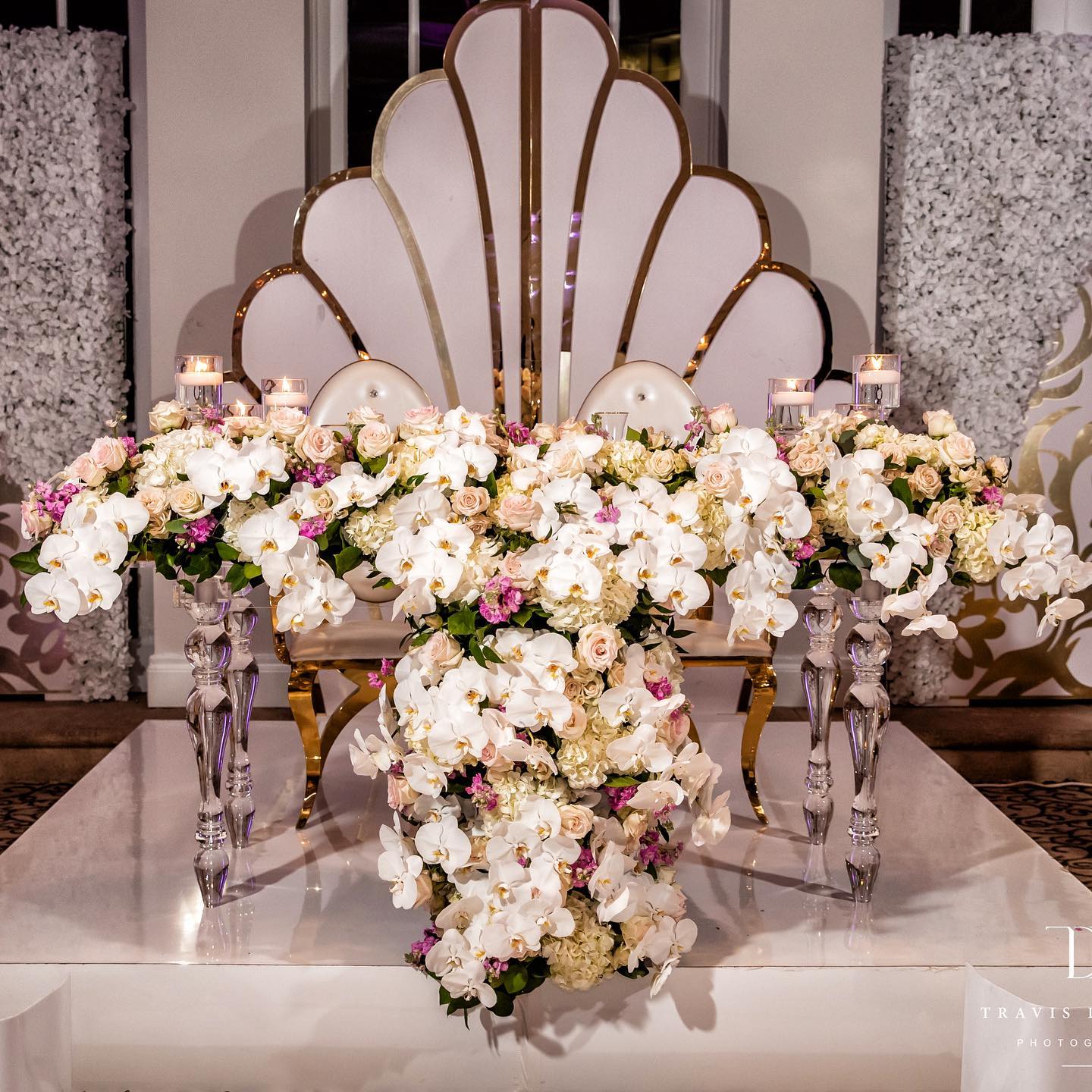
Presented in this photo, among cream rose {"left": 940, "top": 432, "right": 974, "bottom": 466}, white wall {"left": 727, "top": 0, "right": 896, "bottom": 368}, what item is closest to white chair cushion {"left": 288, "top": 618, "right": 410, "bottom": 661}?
cream rose {"left": 940, "top": 432, "right": 974, "bottom": 466}

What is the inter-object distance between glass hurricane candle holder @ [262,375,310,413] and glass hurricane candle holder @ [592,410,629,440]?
651 mm

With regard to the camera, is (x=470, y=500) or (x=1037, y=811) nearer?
(x=470, y=500)

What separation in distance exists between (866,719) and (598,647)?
0.74m

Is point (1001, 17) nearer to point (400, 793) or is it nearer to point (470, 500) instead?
point (470, 500)

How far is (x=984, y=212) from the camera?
13.7 ft

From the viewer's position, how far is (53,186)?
13.5 ft

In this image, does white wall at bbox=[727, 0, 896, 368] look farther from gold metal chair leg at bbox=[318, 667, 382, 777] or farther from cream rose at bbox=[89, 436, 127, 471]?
cream rose at bbox=[89, 436, 127, 471]

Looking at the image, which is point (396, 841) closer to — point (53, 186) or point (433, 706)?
point (433, 706)

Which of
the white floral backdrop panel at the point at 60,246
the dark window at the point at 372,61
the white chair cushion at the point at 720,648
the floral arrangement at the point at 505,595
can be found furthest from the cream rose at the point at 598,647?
the dark window at the point at 372,61

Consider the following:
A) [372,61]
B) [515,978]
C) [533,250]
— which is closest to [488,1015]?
[515,978]

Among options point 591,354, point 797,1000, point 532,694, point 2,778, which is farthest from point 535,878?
point 2,778

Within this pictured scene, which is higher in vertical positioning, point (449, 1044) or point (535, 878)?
point (535, 878)

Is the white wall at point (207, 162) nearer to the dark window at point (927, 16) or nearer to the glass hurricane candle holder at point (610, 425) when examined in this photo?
the dark window at point (927, 16)

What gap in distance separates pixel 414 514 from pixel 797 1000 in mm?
1040
